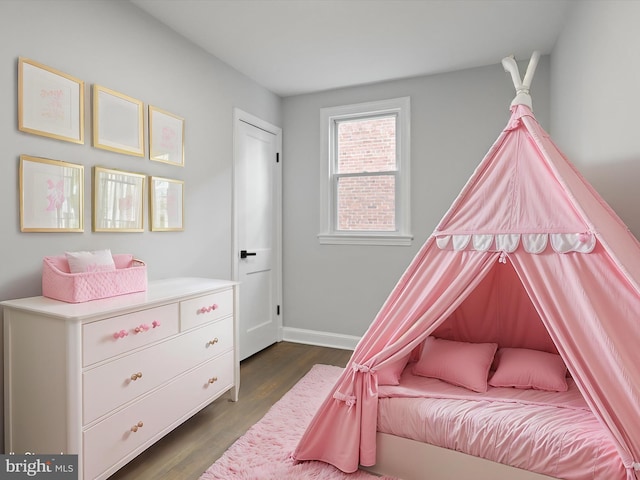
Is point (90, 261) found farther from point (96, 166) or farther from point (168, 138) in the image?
point (168, 138)

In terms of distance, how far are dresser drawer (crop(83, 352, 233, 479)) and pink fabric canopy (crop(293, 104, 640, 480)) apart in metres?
0.71

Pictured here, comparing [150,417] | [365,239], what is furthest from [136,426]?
[365,239]

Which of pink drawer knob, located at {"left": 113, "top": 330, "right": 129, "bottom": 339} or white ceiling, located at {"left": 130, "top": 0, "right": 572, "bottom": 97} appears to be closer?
pink drawer knob, located at {"left": 113, "top": 330, "right": 129, "bottom": 339}

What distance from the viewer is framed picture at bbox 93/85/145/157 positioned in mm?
2221

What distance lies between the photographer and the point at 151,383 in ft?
6.42

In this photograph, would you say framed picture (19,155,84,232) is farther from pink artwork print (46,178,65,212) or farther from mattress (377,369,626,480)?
mattress (377,369,626,480)

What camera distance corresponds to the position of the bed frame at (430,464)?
161 centimetres

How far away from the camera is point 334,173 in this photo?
13.1ft

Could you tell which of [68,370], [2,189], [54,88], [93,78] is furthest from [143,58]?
[68,370]

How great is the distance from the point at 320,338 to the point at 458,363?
7.08 feet

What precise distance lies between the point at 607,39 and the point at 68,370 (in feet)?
9.98

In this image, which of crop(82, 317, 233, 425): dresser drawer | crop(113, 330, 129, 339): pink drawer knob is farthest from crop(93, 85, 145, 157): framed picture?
crop(82, 317, 233, 425): dresser drawer

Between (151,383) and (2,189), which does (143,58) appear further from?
(151,383)

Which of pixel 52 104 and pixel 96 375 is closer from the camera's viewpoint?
pixel 96 375
